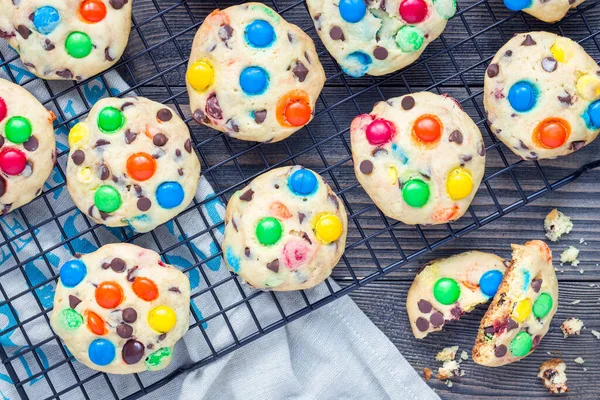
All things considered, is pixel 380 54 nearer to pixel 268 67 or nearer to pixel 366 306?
pixel 268 67

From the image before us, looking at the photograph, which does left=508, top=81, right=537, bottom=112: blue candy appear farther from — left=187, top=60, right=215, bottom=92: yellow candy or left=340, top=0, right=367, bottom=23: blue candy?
left=187, top=60, right=215, bottom=92: yellow candy

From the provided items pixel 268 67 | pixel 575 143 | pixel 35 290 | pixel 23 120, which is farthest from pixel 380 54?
pixel 35 290

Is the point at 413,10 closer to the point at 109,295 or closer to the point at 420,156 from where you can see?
the point at 420,156

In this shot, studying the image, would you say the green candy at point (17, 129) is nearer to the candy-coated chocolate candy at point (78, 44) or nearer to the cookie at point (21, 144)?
the cookie at point (21, 144)

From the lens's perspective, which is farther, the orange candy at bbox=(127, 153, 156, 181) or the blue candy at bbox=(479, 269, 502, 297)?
the blue candy at bbox=(479, 269, 502, 297)

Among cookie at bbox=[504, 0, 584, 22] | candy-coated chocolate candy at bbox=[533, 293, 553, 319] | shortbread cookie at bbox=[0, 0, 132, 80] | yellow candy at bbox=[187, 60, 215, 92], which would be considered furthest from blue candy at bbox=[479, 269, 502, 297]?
shortbread cookie at bbox=[0, 0, 132, 80]

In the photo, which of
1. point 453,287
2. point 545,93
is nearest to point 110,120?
point 453,287
